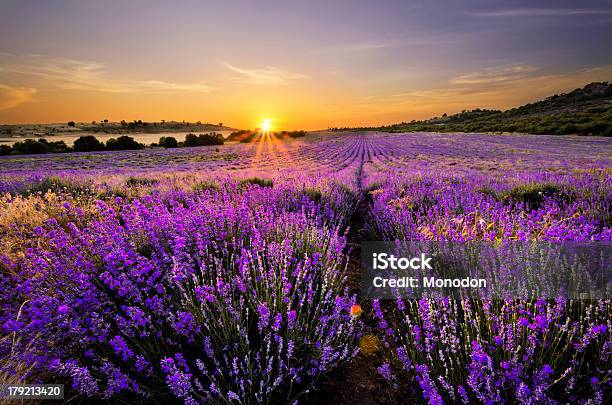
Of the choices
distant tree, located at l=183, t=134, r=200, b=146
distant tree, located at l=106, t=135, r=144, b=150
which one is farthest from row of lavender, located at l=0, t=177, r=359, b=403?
distant tree, located at l=183, t=134, r=200, b=146

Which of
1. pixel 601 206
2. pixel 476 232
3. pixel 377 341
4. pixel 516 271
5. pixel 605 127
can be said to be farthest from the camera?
pixel 605 127

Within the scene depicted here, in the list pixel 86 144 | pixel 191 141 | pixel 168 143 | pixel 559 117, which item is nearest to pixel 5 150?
pixel 86 144

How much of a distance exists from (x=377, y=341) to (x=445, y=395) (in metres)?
0.67

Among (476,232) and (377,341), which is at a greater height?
(476,232)

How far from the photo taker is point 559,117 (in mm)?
47156

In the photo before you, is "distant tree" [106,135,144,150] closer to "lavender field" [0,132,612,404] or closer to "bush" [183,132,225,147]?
"bush" [183,132,225,147]

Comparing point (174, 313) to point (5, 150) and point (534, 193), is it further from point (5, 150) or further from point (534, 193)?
point (5, 150)

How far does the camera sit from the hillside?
115 ft

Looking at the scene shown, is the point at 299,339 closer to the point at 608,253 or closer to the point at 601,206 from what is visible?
the point at 608,253

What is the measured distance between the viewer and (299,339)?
209 centimetres

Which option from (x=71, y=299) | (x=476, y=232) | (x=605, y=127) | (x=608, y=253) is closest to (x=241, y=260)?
(x=71, y=299)

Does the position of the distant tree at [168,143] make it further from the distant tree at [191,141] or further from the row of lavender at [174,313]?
the row of lavender at [174,313]

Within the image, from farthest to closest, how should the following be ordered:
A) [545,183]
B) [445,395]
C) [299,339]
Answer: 1. [545,183]
2. [299,339]
3. [445,395]
